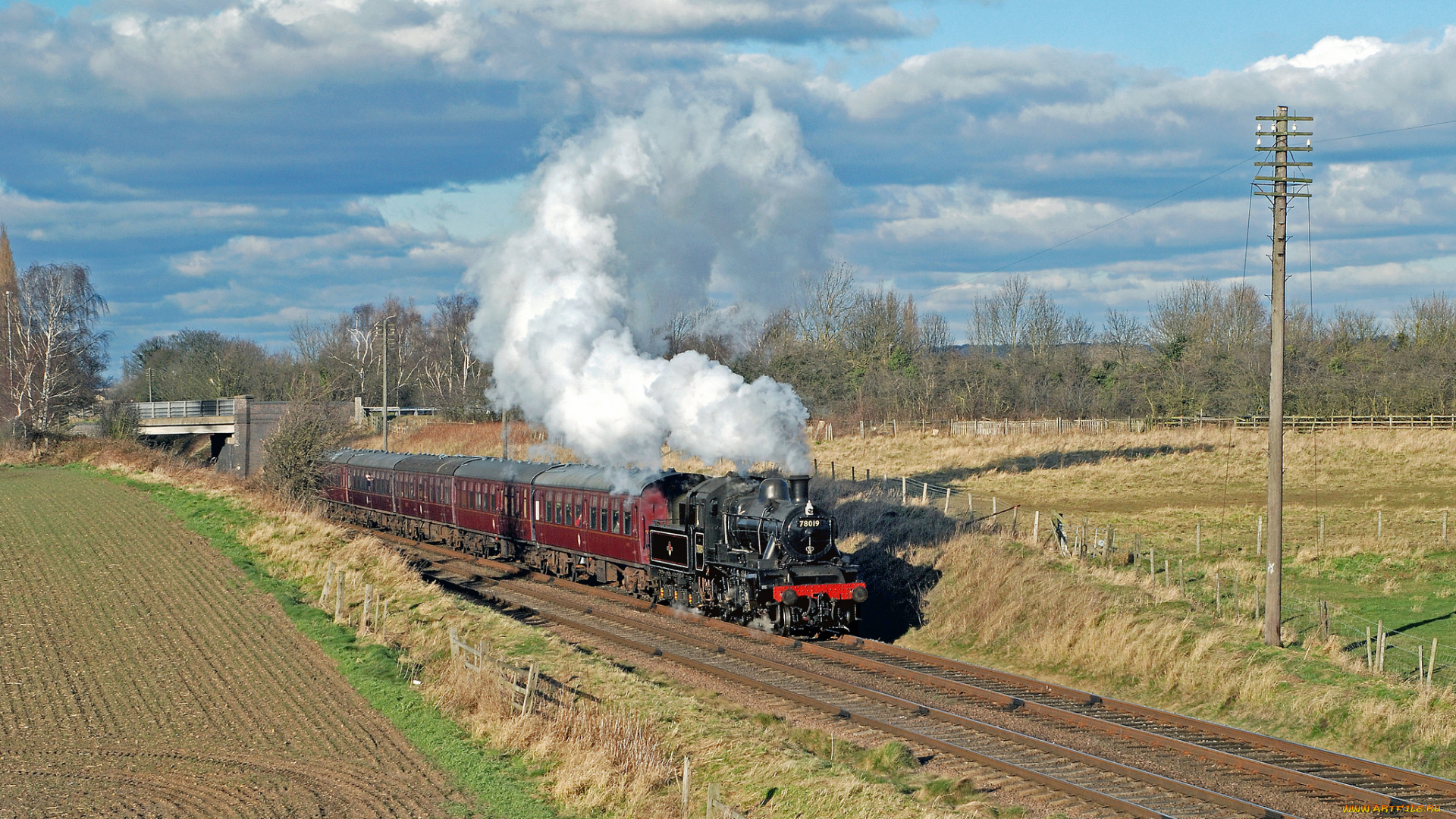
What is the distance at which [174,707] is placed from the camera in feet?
60.4

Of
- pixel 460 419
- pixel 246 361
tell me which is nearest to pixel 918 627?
pixel 460 419

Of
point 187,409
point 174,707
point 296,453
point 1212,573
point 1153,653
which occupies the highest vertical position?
point 187,409

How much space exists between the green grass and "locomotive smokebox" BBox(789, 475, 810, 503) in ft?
27.0

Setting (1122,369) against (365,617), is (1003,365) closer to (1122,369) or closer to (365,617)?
(1122,369)

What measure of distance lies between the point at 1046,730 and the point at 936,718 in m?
1.64

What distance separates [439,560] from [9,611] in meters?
14.4

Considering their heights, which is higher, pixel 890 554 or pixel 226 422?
pixel 226 422

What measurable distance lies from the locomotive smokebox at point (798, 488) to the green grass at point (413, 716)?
8.24 meters

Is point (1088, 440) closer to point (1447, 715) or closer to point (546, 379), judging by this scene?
point (546, 379)

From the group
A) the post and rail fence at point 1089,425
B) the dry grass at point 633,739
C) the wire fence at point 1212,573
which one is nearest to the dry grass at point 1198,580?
the wire fence at point 1212,573

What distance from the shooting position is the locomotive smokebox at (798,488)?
22688 millimetres

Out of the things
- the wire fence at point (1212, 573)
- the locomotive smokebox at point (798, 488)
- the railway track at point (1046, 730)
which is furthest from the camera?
the locomotive smokebox at point (798, 488)

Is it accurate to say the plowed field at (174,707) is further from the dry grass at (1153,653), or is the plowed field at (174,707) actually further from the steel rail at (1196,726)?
the dry grass at (1153,653)

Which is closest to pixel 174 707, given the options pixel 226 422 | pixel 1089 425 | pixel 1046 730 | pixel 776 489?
pixel 776 489
